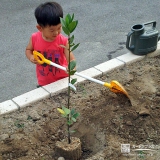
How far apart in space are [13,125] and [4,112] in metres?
0.15

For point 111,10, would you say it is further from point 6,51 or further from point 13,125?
point 13,125

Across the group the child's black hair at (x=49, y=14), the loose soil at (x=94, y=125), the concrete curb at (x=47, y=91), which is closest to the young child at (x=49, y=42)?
the child's black hair at (x=49, y=14)

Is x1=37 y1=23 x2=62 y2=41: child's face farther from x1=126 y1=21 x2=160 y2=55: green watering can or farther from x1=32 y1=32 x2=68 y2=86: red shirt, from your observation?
x1=126 y1=21 x2=160 y2=55: green watering can

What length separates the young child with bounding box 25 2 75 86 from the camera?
98.3 inches

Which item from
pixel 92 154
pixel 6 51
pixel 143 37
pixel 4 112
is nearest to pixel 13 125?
pixel 4 112

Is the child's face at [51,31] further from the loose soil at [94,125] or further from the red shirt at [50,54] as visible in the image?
the loose soil at [94,125]

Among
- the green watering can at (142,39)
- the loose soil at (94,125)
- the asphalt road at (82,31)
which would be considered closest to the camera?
the loose soil at (94,125)

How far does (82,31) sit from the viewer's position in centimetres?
505

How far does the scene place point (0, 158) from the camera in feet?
7.47

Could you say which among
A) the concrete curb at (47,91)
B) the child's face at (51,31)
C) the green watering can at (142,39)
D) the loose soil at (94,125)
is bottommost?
the loose soil at (94,125)

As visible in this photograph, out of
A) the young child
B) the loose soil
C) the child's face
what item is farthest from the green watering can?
the child's face

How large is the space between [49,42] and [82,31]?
7.79ft

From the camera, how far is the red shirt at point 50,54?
275 cm

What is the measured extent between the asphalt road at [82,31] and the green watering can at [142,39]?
3.15 ft
